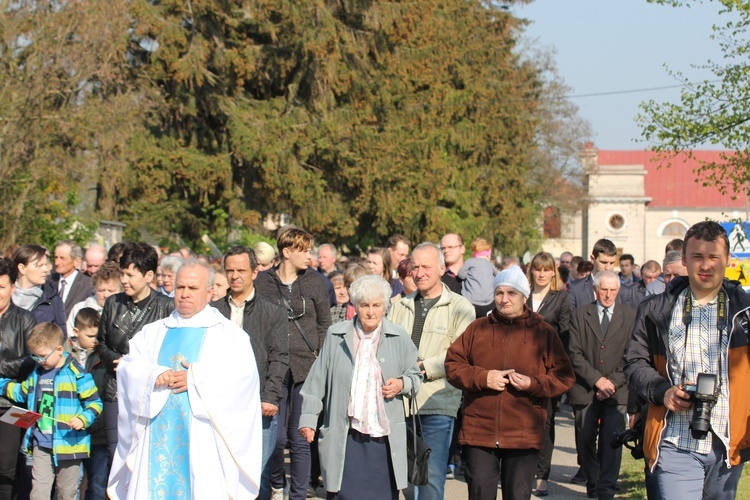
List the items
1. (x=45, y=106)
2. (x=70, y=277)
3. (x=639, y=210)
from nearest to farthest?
(x=70, y=277) → (x=45, y=106) → (x=639, y=210)

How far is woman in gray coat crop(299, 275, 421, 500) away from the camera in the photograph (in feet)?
21.8

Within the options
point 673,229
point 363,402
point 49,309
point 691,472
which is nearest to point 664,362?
point 691,472

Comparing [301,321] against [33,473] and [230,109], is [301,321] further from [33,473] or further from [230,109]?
[230,109]

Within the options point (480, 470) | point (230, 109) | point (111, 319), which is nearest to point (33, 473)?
point (111, 319)

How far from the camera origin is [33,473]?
7.72m

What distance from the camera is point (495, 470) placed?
6684 mm

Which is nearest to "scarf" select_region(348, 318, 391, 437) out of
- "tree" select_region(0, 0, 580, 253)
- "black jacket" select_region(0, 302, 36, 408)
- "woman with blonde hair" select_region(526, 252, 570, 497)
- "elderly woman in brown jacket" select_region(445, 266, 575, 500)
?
"elderly woman in brown jacket" select_region(445, 266, 575, 500)

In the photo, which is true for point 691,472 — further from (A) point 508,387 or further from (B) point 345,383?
(B) point 345,383

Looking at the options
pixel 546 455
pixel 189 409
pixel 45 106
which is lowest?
pixel 546 455

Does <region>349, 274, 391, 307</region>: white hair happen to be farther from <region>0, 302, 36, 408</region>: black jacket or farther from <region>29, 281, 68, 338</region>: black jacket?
<region>29, 281, 68, 338</region>: black jacket

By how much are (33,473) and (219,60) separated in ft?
73.8

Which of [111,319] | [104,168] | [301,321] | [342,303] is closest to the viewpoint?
[111,319]

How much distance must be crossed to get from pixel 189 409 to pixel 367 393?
45.7 inches

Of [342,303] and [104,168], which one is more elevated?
[104,168]
